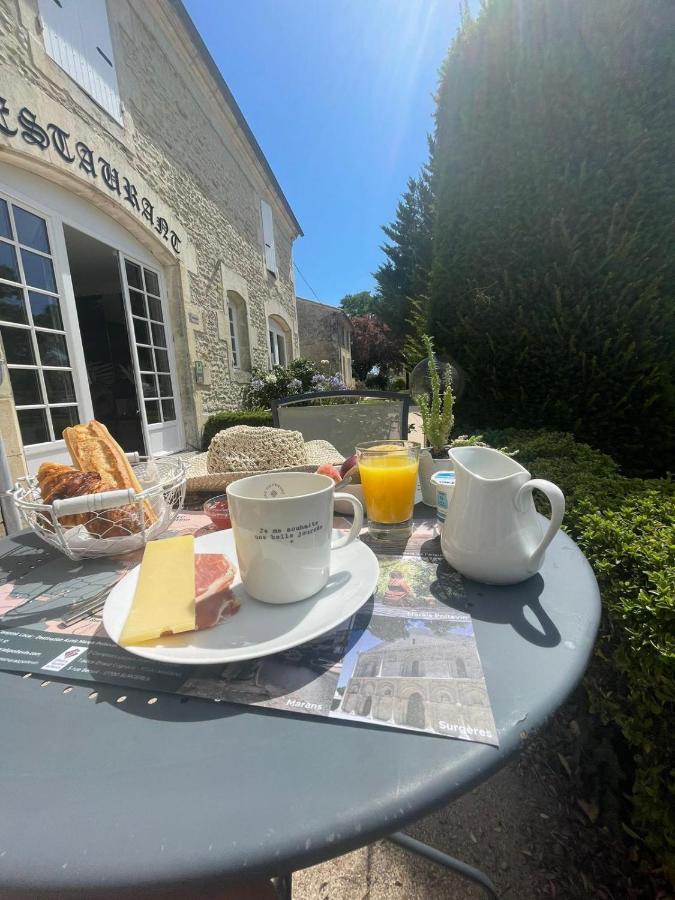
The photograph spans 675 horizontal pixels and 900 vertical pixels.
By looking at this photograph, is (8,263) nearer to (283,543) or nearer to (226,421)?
(226,421)

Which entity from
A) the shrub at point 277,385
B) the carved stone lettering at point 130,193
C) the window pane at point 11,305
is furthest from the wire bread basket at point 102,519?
the shrub at point 277,385

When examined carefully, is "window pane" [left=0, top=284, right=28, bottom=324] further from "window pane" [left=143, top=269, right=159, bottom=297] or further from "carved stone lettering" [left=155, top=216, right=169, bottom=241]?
"carved stone lettering" [left=155, top=216, right=169, bottom=241]

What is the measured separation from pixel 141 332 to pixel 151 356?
32 cm

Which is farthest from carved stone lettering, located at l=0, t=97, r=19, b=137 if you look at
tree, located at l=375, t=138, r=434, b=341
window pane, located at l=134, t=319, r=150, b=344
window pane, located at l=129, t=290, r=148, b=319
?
tree, located at l=375, t=138, r=434, b=341

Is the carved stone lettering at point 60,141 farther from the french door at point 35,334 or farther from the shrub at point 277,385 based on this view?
the shrub at point 277,385

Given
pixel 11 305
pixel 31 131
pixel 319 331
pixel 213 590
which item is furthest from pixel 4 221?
pixel 319 331

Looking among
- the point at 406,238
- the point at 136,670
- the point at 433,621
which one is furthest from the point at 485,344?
the point at 406,238

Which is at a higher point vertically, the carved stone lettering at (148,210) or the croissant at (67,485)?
the carved stone lettering at (148,210)

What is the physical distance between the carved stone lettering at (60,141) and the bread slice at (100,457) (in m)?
3.82

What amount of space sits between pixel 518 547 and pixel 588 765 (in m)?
1.05

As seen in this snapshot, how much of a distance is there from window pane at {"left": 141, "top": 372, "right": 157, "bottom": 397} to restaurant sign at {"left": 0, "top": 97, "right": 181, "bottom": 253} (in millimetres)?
1777

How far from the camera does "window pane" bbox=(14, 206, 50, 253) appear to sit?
3.27 metres

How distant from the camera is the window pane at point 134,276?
4.74m

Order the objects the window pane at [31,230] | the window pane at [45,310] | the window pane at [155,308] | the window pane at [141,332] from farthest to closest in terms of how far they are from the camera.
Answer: the window pane at [155,308], the window pane at [141,332], the window pane at [45,310], the window pane at [31,230]
